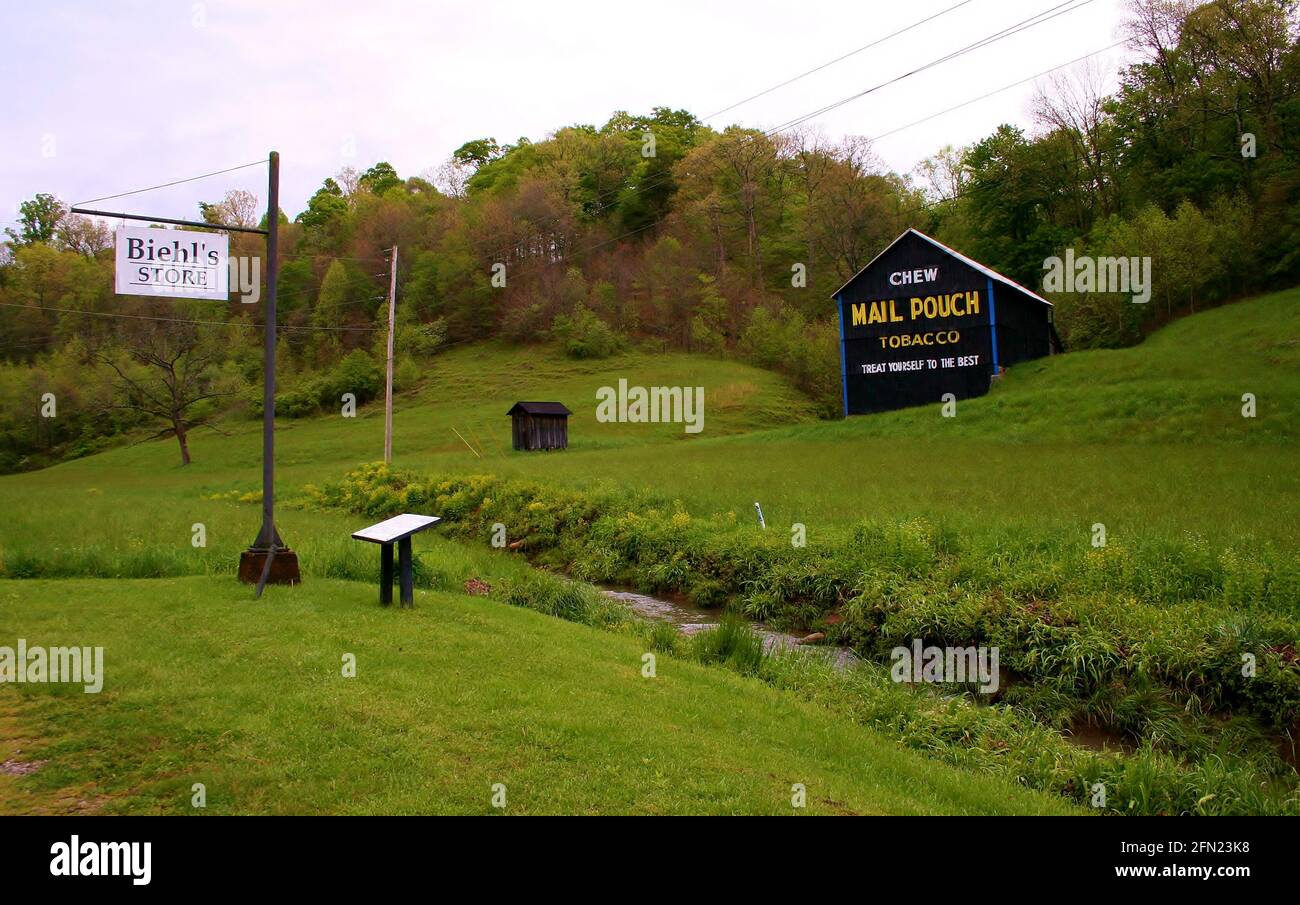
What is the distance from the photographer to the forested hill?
60938mm

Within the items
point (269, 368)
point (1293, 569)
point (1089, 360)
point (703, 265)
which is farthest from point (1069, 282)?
point (269, 368)

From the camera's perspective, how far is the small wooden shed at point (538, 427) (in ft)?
157

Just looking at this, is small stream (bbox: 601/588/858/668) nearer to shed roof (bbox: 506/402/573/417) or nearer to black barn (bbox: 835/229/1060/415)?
shed roof (bbox: 506/402/573/417)

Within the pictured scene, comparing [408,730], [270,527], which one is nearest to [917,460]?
[270,527]

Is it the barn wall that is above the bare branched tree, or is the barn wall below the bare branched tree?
below

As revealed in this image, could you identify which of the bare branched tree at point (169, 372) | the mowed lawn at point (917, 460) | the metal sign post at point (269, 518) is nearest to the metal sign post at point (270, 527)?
the metal sign post at point (269, 518)

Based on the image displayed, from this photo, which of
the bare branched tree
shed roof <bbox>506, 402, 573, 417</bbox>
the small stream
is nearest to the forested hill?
the bare branched tree

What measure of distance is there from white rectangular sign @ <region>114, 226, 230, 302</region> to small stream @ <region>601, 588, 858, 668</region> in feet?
28.7

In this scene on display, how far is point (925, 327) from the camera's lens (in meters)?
44.8

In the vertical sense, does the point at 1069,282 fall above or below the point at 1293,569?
above

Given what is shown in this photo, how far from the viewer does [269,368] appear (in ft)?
43.7

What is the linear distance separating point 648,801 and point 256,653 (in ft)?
16.3

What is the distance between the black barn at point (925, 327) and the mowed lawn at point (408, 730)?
35940 millimetres
